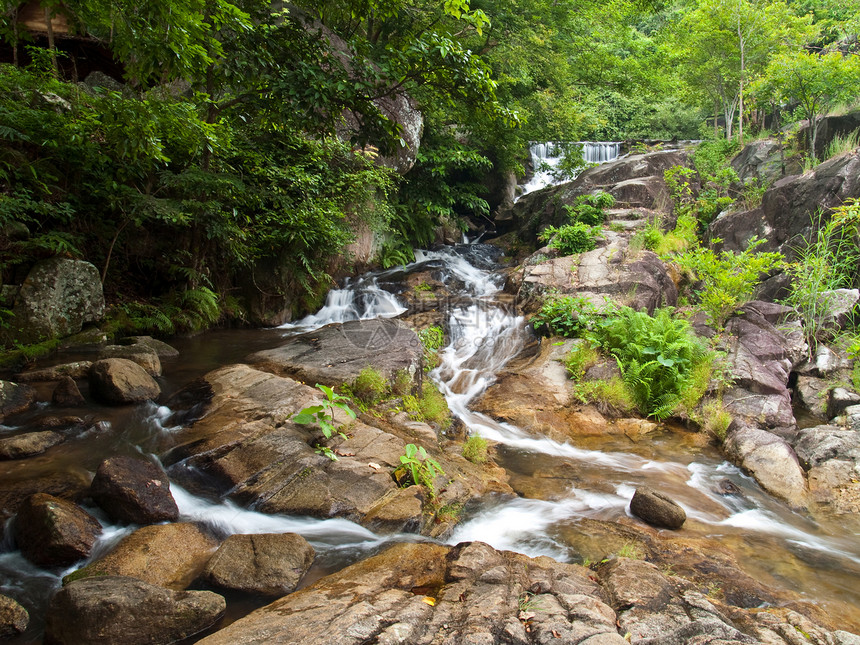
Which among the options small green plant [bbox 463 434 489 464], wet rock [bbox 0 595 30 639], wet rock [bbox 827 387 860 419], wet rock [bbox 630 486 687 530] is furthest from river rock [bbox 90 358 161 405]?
wet rock [bbox 827 387 860 419]

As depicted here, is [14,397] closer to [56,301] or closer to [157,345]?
[56,301]

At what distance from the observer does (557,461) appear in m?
6.20

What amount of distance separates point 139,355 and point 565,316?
696 centimetres

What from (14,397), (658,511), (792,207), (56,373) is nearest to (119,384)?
(14,397)

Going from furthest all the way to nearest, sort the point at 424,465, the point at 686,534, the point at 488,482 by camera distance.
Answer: the point at 488,482, the point at 424,465, the point at 686,534

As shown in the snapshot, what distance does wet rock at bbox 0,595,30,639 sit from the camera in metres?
2.75

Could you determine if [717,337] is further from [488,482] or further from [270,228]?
[270,228]

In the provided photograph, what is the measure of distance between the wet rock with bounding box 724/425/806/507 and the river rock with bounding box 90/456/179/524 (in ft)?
20.7

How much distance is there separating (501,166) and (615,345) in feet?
35.9

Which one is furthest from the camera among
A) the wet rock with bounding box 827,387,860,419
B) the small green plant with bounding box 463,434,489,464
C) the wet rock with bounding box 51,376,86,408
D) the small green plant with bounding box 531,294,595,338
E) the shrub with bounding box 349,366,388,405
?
the small green plant with bounding box 531,294,595,338

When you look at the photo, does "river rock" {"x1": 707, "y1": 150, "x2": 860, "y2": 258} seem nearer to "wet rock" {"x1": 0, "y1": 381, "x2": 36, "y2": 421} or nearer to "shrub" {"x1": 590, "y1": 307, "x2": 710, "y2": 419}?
"shrub" {"x1": 590, "y1": 307, "x2": 710, "y2": 419}

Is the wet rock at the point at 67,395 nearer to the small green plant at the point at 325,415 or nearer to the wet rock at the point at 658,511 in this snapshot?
the small green plant at the point at 325,415

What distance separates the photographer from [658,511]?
4.73m

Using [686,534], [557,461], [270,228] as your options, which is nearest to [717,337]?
[557,461]
